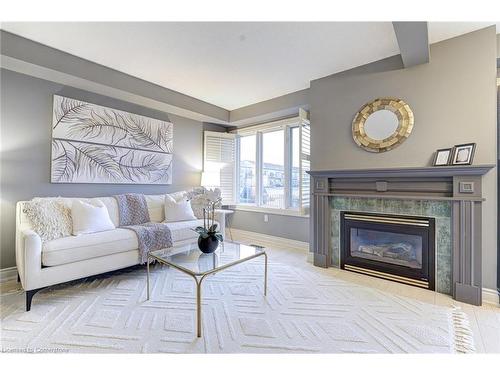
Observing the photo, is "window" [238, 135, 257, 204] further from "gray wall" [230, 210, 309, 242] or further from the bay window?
"gray wall" [230, 210, 309, 242]

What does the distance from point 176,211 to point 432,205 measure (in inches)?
120

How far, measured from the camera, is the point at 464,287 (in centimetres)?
217

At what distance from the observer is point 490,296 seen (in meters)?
2.14

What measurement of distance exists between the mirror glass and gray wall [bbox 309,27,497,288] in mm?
188

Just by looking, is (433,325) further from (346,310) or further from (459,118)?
(459,118)

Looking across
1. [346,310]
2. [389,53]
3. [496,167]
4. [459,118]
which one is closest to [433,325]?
[346,310]

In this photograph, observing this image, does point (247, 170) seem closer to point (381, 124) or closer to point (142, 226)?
point (142, 226)

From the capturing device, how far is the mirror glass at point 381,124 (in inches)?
103

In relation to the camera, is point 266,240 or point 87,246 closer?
point 87,246

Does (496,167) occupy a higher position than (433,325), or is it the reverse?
(496,167)

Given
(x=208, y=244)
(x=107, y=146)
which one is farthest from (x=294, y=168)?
(x=107, y=146)

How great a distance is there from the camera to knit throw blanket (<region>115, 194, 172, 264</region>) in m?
2.71

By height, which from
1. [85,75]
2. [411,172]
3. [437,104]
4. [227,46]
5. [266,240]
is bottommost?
[266,240]
